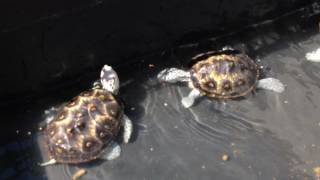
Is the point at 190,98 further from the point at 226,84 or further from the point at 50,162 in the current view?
the point at 50,162

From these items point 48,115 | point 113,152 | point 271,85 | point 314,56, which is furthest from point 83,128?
point 314,56

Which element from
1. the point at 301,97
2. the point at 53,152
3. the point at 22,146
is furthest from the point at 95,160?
the point at 301,97

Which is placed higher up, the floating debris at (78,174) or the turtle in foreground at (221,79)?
the turtle in foreground at (221,79)

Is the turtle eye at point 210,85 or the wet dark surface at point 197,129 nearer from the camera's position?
the wet dark surface at point 197,129

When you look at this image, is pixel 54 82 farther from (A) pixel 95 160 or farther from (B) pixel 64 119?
(A) pixel 95 160

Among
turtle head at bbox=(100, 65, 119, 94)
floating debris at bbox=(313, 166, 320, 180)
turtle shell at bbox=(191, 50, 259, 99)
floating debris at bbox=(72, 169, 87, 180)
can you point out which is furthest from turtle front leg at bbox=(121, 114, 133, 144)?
floating debris at bbox=(313, 166, 320, 180)

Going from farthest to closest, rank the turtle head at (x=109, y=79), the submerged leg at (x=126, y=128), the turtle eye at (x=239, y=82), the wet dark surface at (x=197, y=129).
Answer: the turtle eye at (x=239, y=82), the turtle head at (x=109, y=79), the submerged leg at (x=126, y=128), the wet dark surface at (x=197, y=129)

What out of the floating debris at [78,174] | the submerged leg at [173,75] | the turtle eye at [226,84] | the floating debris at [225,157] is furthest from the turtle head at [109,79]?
the floating debris at [225,157]

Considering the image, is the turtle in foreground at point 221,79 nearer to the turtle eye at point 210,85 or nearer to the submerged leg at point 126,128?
the turtle eye at point 210,85
